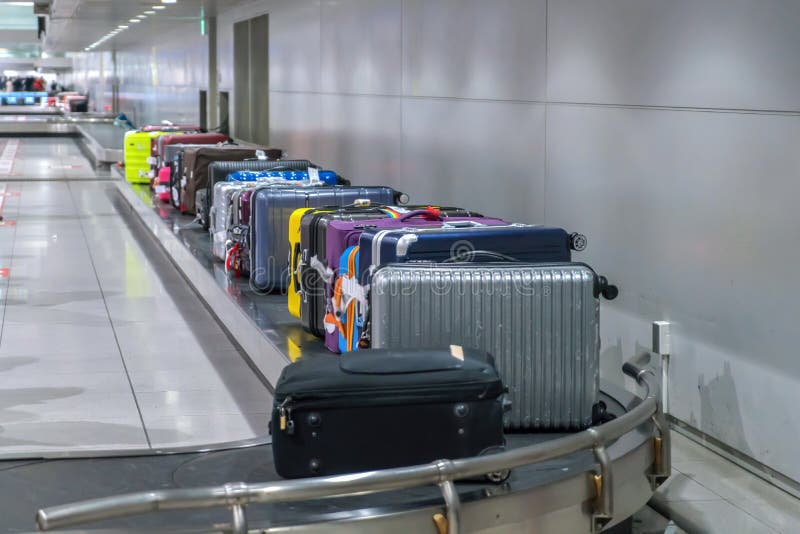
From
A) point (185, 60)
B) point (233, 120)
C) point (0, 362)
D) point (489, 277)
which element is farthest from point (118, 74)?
point (489, 277)

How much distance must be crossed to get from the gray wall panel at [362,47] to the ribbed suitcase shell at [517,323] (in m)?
5.64

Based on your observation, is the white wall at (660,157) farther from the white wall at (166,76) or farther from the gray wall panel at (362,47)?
the white wall at (166,76)

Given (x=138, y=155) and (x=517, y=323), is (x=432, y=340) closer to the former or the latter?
(x=517, y=323)

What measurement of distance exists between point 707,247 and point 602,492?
6.00 ft

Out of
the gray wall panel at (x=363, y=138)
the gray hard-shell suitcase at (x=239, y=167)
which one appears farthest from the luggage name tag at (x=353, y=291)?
the gray wall panel at (x=363, y=138)

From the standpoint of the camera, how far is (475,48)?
7660 mm

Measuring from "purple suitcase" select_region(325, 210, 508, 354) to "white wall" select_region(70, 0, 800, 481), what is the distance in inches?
32.8

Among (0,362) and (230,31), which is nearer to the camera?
(0,362)

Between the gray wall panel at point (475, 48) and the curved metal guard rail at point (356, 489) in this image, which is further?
the gray wall panel at point (475, 48)

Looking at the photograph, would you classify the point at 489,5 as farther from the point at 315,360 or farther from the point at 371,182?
the point at 315,360

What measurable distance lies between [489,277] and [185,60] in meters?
19.7

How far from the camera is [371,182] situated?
10.5m

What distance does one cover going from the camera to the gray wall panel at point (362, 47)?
9.53m

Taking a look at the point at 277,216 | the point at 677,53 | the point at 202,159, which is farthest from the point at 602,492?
the point at 202,159
